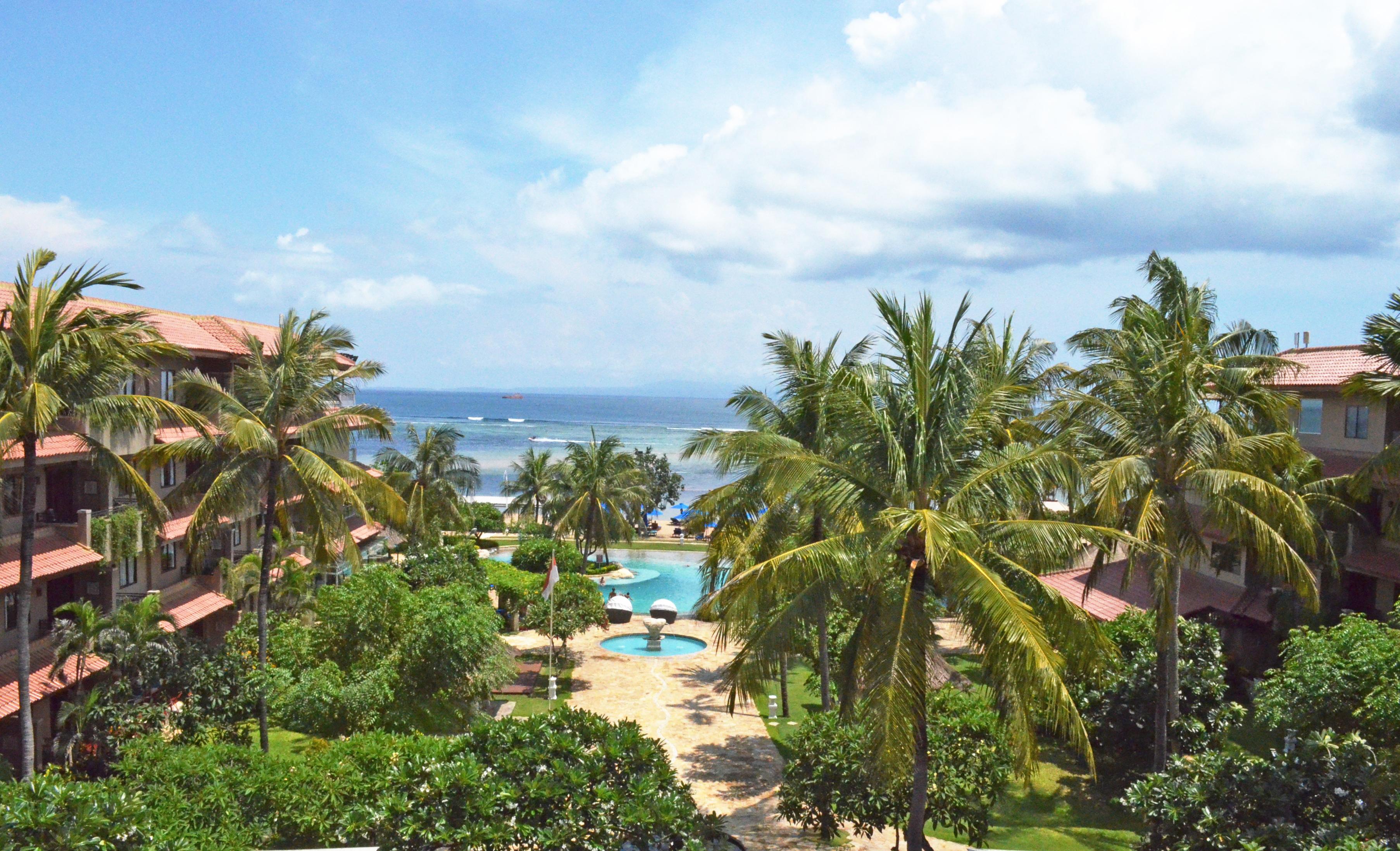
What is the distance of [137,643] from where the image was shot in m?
21.5

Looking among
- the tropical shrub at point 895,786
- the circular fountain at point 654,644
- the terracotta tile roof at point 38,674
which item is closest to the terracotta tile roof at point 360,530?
the circular fountain at point 654,644

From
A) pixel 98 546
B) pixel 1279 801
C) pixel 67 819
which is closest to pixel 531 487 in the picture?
pixel 98 546

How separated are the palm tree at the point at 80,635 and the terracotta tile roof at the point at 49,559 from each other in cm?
119

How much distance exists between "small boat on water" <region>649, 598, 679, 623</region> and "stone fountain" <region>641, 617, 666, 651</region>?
14cm

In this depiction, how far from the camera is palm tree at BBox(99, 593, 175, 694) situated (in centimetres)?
2114

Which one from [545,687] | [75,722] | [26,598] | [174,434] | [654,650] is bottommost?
[654,650]

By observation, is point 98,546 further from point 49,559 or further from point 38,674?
point 38,674

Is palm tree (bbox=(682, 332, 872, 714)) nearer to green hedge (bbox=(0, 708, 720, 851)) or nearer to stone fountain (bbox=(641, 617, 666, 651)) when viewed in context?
green hedge (bbox=(0, 708, 720, 851))

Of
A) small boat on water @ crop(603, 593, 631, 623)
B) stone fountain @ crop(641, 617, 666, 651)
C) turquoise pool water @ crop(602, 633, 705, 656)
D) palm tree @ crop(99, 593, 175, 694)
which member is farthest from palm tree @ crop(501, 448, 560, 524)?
palm tree @ crop(99, 593, 175, 694)

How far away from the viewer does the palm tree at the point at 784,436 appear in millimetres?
19062

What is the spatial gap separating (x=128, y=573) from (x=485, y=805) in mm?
21602

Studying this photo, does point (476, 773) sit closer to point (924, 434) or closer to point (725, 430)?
point (924, 434)

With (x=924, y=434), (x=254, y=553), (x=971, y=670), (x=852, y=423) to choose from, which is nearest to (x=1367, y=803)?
(x=924, y=434)

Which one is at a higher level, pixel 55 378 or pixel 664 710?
pixel 55 378
